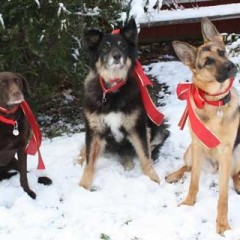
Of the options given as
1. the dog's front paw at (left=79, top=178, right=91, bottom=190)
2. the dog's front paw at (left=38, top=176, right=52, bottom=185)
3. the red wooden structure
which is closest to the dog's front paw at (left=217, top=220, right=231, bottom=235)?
the dog's front paw at (left=79, top=178, right=91, bottom=190)

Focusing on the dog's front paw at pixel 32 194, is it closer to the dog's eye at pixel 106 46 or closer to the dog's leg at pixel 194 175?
the dog's leg at pixel 194 175

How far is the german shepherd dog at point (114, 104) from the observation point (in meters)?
4.36

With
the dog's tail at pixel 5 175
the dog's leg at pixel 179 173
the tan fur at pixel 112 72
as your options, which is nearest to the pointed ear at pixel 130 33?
the tan fur at pixel 112 72

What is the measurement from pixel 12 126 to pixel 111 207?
1.17m

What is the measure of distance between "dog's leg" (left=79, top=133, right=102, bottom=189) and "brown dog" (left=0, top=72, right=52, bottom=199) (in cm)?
55

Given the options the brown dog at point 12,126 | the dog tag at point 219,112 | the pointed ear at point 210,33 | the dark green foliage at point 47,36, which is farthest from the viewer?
the dark green foliage at point 47,36

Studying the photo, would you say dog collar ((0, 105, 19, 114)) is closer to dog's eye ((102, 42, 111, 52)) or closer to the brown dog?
the brown dog

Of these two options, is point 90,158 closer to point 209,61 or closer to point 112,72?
point 112,72

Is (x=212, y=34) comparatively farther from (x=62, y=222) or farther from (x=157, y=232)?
(x=62, y=222)

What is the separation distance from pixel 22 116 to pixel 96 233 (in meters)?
1.31

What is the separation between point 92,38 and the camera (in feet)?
14.3

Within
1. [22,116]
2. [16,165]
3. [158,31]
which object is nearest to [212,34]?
[22,116]

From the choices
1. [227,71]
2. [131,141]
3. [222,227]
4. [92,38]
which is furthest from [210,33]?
[222,227]

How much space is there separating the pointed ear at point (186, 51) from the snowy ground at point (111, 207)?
130cm
